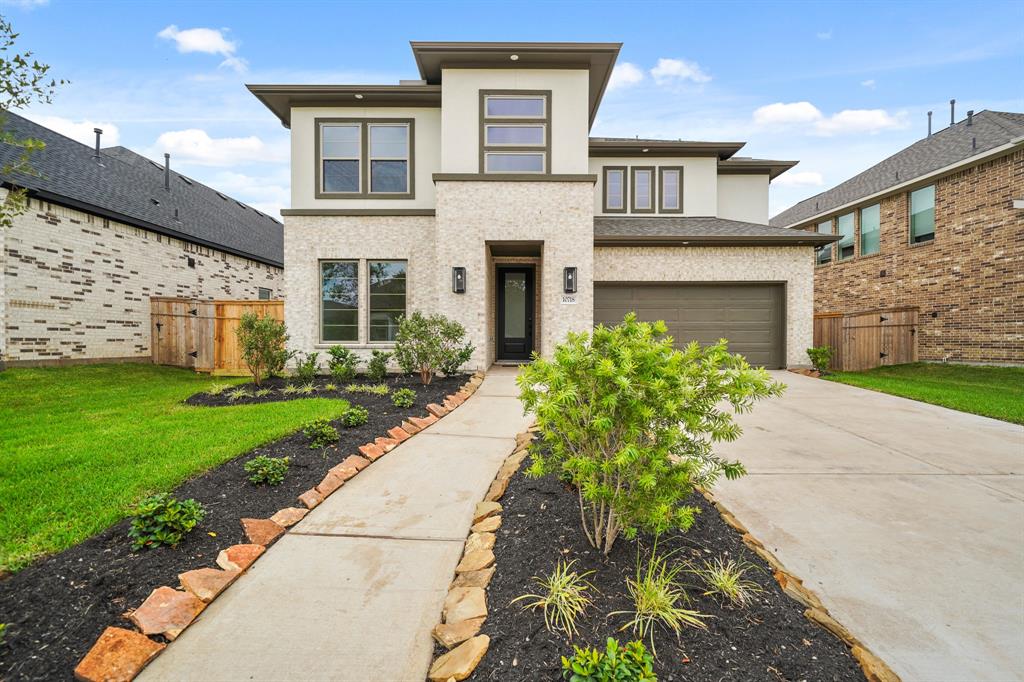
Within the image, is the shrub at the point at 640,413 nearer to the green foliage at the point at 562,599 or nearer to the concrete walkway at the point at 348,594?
the green foliage at the point at 562,599

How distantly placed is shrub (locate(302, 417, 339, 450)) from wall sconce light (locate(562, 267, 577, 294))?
574cm

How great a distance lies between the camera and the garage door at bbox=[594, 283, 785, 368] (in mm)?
10266

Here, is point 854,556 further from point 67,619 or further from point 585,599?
point 67,619

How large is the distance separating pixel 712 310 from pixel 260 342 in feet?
31.5

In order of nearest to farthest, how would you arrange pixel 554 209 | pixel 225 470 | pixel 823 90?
pixel 225 470 < pixel 554 209 < pixel 823 90

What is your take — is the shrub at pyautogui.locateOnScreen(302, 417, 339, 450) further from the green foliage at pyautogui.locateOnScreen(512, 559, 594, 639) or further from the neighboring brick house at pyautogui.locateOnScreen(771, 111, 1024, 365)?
the neighboring brick house at pyautogui.locateOnScreen(771, 111, 1024, 365)

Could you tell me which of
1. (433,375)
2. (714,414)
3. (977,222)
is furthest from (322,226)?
(977,222)

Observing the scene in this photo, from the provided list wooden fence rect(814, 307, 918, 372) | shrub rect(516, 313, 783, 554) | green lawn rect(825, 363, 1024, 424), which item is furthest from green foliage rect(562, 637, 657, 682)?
wooden fence rect(814, 307, 918, 372)

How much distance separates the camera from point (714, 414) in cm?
210

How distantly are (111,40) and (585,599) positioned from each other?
15.0 m

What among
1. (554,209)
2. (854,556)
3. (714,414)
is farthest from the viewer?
(554,209)

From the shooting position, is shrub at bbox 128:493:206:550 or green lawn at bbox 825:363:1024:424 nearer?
shrub at bbox 128:493:206:550

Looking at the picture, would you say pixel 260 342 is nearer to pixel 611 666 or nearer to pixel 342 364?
pixel 342 364

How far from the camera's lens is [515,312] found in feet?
35.4
